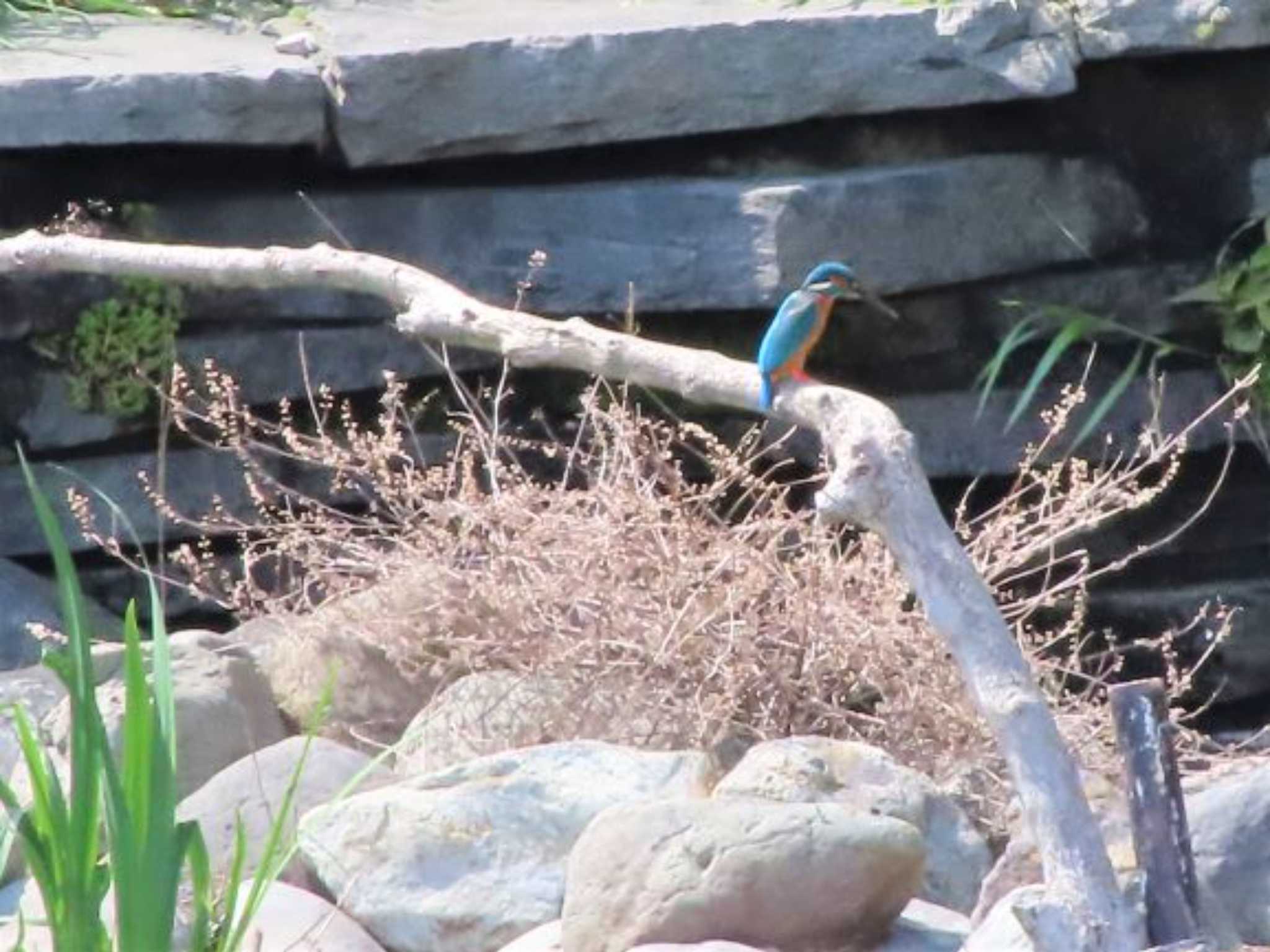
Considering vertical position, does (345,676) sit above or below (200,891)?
below

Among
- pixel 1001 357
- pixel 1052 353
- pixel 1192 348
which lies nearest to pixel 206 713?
pixel 1001 357

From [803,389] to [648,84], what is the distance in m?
2.07

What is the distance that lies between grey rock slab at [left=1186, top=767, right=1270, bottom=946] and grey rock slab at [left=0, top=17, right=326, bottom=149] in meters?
2.53

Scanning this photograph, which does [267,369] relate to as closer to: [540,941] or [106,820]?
[540,941]

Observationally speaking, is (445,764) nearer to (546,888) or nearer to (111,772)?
(546,888)

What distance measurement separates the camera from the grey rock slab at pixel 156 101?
15.8 feet

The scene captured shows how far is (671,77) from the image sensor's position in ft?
16.4

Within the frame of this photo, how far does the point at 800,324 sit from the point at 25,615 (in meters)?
2.14

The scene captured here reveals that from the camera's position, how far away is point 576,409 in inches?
209

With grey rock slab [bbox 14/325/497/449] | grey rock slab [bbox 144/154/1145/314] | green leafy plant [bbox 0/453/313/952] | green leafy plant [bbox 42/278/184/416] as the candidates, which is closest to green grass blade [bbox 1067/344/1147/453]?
grey rock slab [bbox 144/154/1145/314]

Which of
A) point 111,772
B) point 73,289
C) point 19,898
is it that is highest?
point 111,772

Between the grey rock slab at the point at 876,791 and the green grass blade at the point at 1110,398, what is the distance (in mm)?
1748

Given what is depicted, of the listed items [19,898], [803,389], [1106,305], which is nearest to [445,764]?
[19,898]

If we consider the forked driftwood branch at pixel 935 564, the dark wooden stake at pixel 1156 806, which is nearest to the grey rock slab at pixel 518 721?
the forked driftwood branch at pixel 935 564
